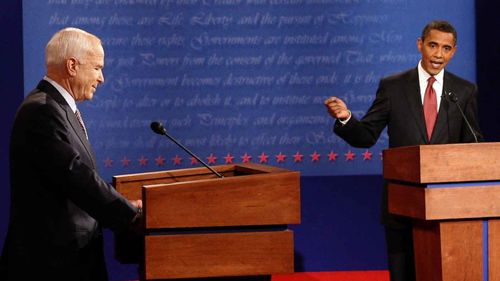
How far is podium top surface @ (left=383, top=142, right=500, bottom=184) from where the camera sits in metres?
3.00

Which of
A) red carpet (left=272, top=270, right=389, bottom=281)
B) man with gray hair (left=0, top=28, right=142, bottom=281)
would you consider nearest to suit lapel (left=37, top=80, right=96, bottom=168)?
man with gray hair (left=0, top=28, right=142, bottom=281)

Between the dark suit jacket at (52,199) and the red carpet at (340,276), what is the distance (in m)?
2.93

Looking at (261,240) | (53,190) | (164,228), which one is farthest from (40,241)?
(261,240)

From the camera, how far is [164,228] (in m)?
2.72

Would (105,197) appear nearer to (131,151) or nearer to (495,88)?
(131,151)

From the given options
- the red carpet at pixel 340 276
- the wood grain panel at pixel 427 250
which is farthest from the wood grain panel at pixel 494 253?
the red carpet at pixel 340 276

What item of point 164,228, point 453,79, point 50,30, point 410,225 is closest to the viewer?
point 164,228

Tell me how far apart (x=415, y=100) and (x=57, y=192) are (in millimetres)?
1987

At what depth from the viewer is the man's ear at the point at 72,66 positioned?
2982mm

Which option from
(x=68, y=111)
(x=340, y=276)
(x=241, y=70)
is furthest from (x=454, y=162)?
(x=241, y=70)

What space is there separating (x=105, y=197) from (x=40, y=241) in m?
0.30

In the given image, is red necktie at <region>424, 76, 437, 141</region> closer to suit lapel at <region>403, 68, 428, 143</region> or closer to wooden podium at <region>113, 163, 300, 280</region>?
suit lapel at <region>403, 68, 428, 143</region>

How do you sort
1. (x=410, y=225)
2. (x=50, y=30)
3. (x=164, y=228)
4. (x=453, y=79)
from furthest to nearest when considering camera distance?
(x=50, y=30) → (x=453, y=79) → (x=410, y=225) → (x=164, y=228)

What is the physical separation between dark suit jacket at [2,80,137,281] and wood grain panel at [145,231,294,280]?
193 millimetres
